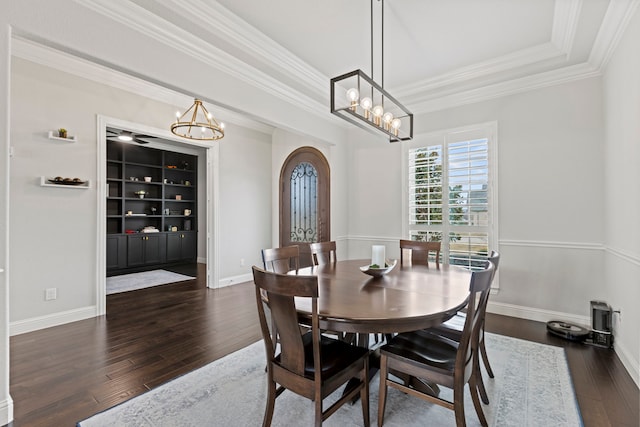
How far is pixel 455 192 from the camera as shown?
405cm

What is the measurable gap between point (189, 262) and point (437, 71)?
7089mm

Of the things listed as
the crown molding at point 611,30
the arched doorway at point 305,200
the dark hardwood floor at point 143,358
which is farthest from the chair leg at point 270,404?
the crown molding at point 611,30

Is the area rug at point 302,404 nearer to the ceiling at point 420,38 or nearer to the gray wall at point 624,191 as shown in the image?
the gray wall at point 624,191

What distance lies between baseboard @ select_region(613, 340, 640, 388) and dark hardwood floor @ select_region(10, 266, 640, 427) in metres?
0.04

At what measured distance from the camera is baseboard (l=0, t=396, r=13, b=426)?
180cm

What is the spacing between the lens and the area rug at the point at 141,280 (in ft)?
17.2

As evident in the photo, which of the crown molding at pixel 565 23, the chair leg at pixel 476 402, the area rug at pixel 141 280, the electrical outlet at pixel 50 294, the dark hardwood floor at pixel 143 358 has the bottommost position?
the area rug at pixel 141 280

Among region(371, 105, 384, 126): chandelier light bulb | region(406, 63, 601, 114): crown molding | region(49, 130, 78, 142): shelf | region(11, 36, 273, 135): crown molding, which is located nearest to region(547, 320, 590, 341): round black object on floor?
region(406, 63, 601, 114): crown molding

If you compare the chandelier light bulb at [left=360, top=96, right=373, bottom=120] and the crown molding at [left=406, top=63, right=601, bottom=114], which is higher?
the crown molding at [left=406, top=63, right=601, bottom=114]

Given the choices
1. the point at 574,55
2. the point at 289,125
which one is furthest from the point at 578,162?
the point at 289,125

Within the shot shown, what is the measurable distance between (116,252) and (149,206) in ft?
4.77

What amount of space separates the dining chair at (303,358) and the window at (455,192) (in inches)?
110

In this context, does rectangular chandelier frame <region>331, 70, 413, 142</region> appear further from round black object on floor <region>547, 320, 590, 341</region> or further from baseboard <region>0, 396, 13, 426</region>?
baseboard <region>0, 396, 13, 426</region>

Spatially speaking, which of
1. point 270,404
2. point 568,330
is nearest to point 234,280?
point 270,404
